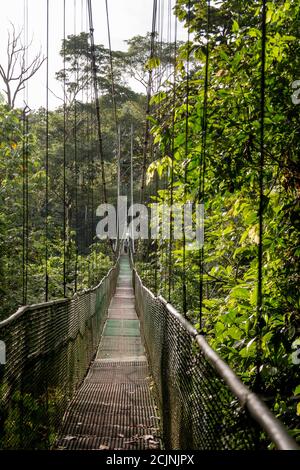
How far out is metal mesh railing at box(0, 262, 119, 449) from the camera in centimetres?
186

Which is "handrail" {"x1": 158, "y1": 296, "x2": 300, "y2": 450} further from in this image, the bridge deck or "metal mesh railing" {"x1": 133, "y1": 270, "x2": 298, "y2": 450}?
the bridge deck

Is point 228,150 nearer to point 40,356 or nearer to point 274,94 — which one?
point 274,94

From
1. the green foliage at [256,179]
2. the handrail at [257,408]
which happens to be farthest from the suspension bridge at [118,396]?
the green foliage at [256,179]

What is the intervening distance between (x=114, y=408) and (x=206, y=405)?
2.11 m

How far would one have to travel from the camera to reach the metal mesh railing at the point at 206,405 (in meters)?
0.97

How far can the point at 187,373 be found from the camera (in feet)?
6.43

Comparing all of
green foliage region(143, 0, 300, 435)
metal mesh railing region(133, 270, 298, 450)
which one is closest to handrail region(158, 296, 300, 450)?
metal mesh railing region(133, 270, 298, 450)

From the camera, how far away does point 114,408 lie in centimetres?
357

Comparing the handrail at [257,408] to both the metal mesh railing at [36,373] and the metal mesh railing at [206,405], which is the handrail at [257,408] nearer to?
the metal mesh railing at [206,405]

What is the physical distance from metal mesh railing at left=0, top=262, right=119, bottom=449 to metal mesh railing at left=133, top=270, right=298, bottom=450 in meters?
0.57

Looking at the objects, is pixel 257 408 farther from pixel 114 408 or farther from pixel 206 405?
pixel 114 408

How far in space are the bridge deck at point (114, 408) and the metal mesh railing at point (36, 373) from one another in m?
0.11
